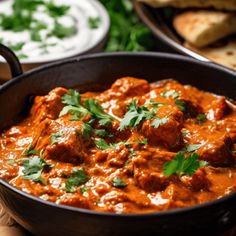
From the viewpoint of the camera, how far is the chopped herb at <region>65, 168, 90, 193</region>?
2921 millimetres

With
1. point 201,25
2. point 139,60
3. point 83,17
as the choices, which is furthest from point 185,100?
point 83,17

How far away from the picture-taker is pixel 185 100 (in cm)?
362

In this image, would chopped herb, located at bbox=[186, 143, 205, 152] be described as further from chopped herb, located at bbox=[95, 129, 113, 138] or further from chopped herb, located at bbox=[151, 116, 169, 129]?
chopped herb, located at bbox=[95, 129, 113, 138]

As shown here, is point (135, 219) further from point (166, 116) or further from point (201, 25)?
point (201, 25)

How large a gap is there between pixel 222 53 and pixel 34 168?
2448 millimetres

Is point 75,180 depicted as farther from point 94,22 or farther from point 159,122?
point 94,22

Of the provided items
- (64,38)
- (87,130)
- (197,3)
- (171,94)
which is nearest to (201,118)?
(171,94)

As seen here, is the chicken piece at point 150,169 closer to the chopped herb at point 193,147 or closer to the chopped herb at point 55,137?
the chopped herb at point 193,147

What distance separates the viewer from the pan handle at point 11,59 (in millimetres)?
3574

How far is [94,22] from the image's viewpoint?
5.74 metres

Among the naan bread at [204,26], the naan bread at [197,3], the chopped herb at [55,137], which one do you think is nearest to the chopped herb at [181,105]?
the chopped herb at [55,137]

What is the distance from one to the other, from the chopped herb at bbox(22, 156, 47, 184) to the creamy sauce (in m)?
1.81

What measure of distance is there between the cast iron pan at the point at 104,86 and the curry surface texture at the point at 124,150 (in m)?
0.13

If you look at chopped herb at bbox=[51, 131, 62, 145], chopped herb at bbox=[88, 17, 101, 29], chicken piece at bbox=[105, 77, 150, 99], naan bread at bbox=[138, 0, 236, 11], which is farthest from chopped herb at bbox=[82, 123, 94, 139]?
chopped herb at bbox=[88, 17, 101, 29]
